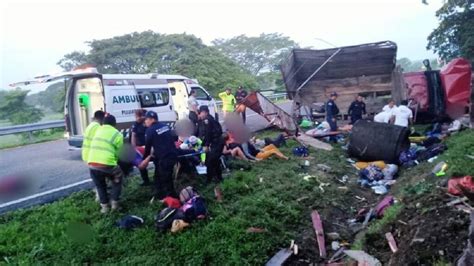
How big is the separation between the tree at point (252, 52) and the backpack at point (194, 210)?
3670cm

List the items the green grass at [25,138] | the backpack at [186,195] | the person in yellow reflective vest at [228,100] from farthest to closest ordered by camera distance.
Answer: the person in yellow reflective vest at [228,100]
the green grass at [25,138]
the backpack at [186,195]

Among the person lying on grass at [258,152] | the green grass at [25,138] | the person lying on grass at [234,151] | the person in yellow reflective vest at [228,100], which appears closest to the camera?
the person lying on grass at [234,151]

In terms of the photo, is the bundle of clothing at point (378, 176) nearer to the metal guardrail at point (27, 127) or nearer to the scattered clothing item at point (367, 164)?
the scattered clothing item at point (367, 164)

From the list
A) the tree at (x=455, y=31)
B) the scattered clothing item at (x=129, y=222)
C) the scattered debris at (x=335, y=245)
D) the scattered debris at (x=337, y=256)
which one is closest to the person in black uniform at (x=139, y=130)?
the scattered clothing item at (x=129, y=222)

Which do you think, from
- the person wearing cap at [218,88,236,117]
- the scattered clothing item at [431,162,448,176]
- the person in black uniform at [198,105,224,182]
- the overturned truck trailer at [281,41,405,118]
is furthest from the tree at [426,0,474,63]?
the person in black uniform at [198,105,224,182]

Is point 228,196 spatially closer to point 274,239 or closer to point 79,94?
point 274,239

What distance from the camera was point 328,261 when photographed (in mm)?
4820

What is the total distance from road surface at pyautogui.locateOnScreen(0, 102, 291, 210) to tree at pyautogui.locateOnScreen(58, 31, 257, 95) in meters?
14.8

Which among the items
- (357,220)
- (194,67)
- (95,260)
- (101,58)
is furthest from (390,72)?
(101,58)

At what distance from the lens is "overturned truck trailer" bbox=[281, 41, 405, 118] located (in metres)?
12.6

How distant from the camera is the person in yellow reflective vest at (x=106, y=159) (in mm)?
5719

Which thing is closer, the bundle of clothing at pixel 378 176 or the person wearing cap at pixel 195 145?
the person wearing cap at pixel 195 145

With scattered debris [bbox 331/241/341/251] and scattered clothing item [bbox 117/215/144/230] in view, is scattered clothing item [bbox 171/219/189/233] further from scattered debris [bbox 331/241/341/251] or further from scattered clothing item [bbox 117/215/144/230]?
scattered debris [bbox 331/241/341/251]

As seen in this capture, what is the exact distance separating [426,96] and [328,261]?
34.2 feet
